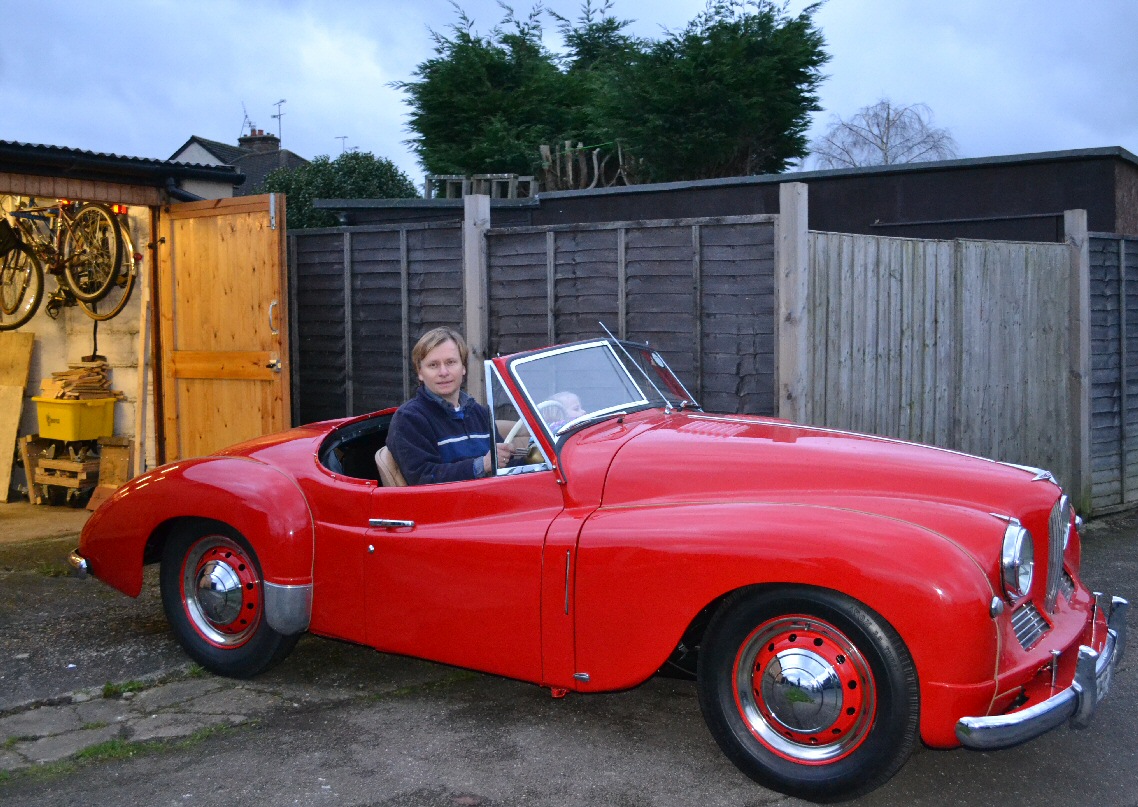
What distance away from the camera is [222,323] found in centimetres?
839

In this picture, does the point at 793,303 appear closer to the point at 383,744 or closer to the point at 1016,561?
the point at 1016,561

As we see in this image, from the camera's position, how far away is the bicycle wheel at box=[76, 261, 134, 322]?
9234 millimetres

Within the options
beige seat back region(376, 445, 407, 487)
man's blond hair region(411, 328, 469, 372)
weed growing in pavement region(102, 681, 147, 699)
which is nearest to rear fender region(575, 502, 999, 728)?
beige seat back region(376, 445, 407, 487)

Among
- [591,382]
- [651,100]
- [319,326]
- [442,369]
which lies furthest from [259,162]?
[591,382]

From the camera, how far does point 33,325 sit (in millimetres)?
10336

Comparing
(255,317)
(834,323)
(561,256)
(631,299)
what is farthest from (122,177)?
(834,323)

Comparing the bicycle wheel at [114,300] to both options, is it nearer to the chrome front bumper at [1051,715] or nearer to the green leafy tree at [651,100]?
the chrome front bumper at [1051,715]

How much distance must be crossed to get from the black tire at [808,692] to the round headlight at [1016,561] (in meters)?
0.39

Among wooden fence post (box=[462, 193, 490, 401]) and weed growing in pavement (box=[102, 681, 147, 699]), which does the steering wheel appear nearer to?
weed growing in pavement (box=[102, 681, 147, 699])

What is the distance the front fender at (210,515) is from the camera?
14.8 feet

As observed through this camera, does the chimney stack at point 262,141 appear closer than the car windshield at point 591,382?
No

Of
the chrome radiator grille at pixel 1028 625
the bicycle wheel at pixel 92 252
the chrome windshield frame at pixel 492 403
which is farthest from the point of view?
the bicycle wheel at pixel 92 252

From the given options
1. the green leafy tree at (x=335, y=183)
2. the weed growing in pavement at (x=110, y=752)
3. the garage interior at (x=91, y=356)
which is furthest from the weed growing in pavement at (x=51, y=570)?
the green leafy tree at (x=335, y=183)

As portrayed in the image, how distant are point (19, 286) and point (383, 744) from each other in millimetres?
8090
